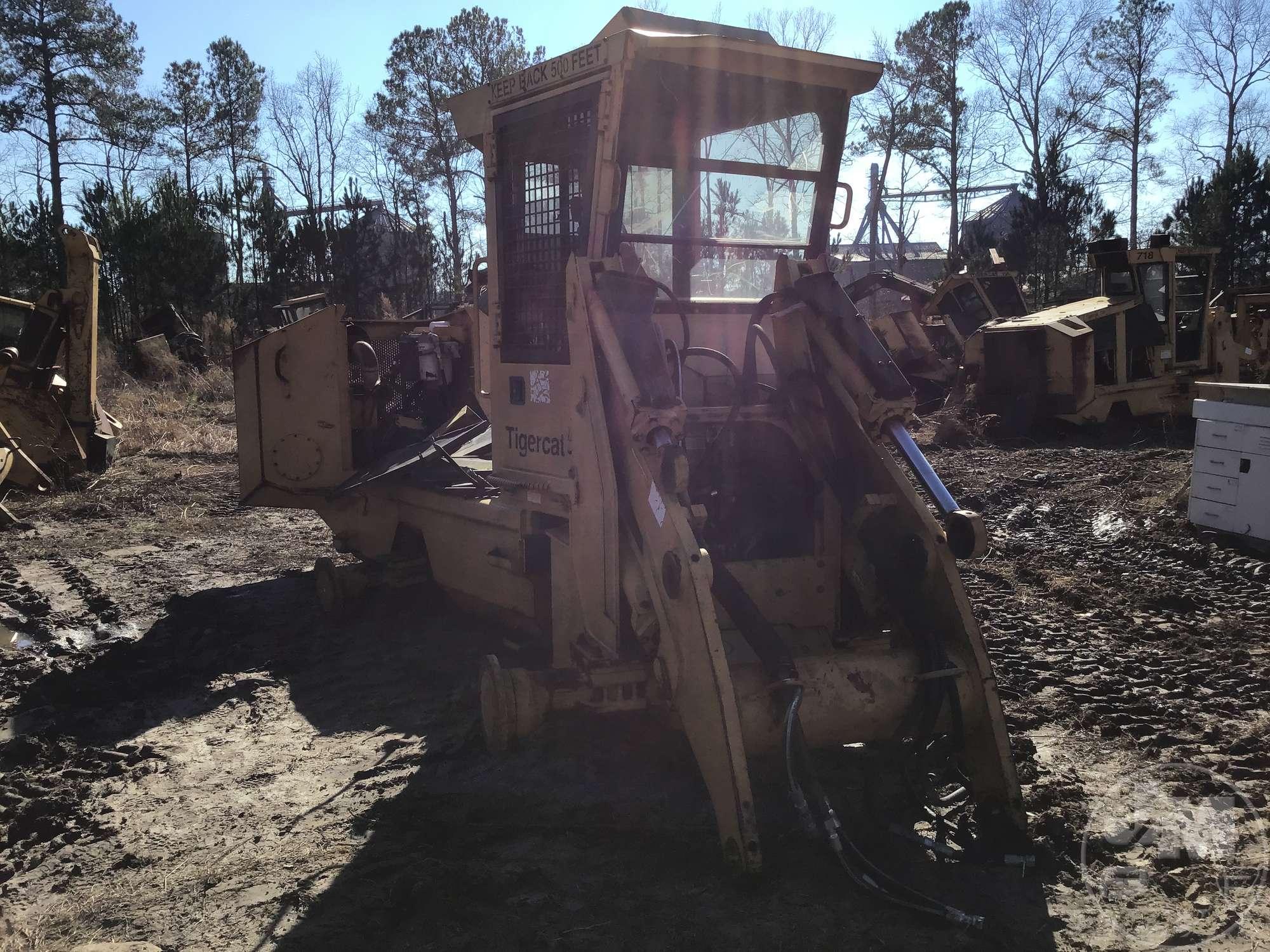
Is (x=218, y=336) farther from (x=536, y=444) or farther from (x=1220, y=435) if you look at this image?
(x=1220, y=435)

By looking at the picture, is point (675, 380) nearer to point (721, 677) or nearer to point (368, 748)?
point (721, 677)

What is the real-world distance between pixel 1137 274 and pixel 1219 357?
155 centimetres

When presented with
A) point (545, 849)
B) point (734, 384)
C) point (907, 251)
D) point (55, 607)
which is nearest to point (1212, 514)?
point (734, 384)

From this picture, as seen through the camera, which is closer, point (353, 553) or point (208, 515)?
point (353, 553)

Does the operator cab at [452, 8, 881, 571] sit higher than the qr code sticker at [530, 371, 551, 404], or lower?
higher

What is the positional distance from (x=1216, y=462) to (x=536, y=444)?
4910 mm

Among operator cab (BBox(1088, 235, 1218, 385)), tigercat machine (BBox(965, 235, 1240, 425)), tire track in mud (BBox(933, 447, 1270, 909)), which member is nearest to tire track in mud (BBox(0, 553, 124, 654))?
tire track in mud (BBox(933, 447, 1270, 909))

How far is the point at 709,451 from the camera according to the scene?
4.02 meters

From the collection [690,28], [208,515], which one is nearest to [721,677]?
[690,28]

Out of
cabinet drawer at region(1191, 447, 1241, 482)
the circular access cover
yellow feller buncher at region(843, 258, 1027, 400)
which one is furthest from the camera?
yellow feller buncher at region(843, 258, 1027, 400)

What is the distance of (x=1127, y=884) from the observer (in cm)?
296

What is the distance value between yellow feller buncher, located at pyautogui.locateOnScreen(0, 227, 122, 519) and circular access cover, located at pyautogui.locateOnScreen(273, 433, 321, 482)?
430 centimetres

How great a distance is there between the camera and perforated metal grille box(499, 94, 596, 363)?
405cm

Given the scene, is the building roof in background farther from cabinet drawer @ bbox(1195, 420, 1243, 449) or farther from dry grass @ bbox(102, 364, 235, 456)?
cabinet drawer @ bbox(1195, 420, 1243, 449)
